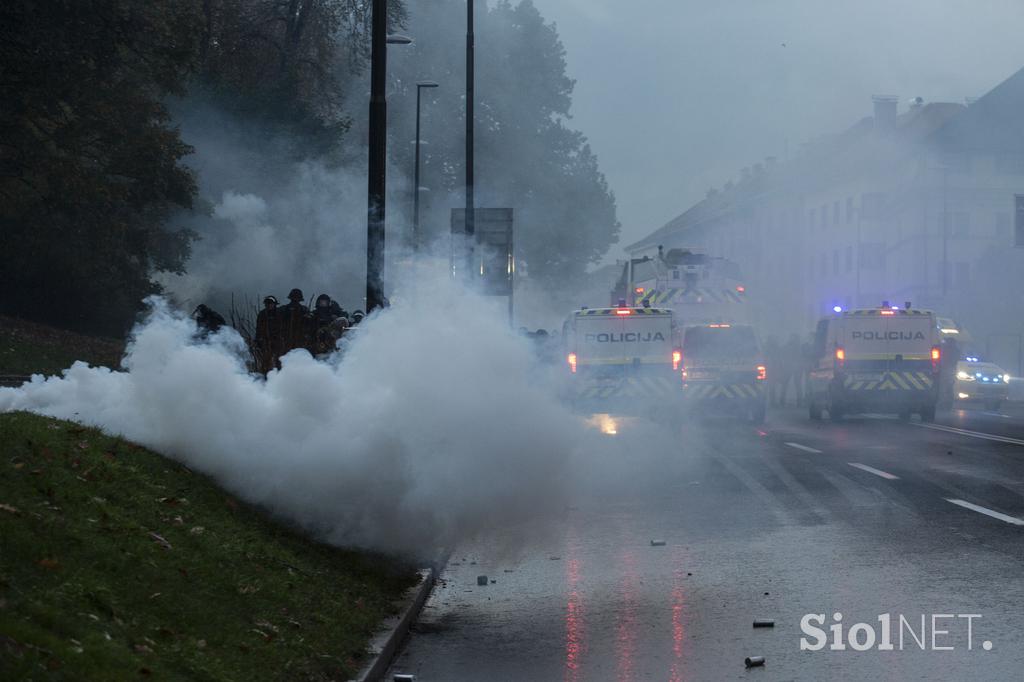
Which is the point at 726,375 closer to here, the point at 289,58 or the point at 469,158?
the point at 469,158

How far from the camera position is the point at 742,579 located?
403 inches

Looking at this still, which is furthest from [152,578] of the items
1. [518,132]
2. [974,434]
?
[518,132]

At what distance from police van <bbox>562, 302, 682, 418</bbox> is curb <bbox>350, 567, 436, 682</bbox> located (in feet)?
48.0

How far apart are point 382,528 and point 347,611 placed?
1.63 meters

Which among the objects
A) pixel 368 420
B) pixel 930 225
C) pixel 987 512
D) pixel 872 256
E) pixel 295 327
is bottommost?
pixel 987 512

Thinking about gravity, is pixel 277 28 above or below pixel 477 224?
above

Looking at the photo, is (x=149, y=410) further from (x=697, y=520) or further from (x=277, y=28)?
(x=277, y=28)

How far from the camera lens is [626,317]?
25.3 m

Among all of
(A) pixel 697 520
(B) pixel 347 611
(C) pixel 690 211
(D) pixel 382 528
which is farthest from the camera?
(C) pixel 690 211

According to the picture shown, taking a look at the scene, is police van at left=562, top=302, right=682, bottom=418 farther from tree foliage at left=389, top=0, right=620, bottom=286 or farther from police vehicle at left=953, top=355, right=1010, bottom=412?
tree foliage at left=389, top=0, right=620, bottom=286

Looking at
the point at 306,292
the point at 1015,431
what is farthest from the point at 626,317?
the point at 306,292

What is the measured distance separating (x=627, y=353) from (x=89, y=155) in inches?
548

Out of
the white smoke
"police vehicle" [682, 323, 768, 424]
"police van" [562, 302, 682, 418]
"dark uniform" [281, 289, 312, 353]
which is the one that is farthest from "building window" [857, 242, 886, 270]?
the white smoke

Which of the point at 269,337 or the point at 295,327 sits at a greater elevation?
the point at 295,327
